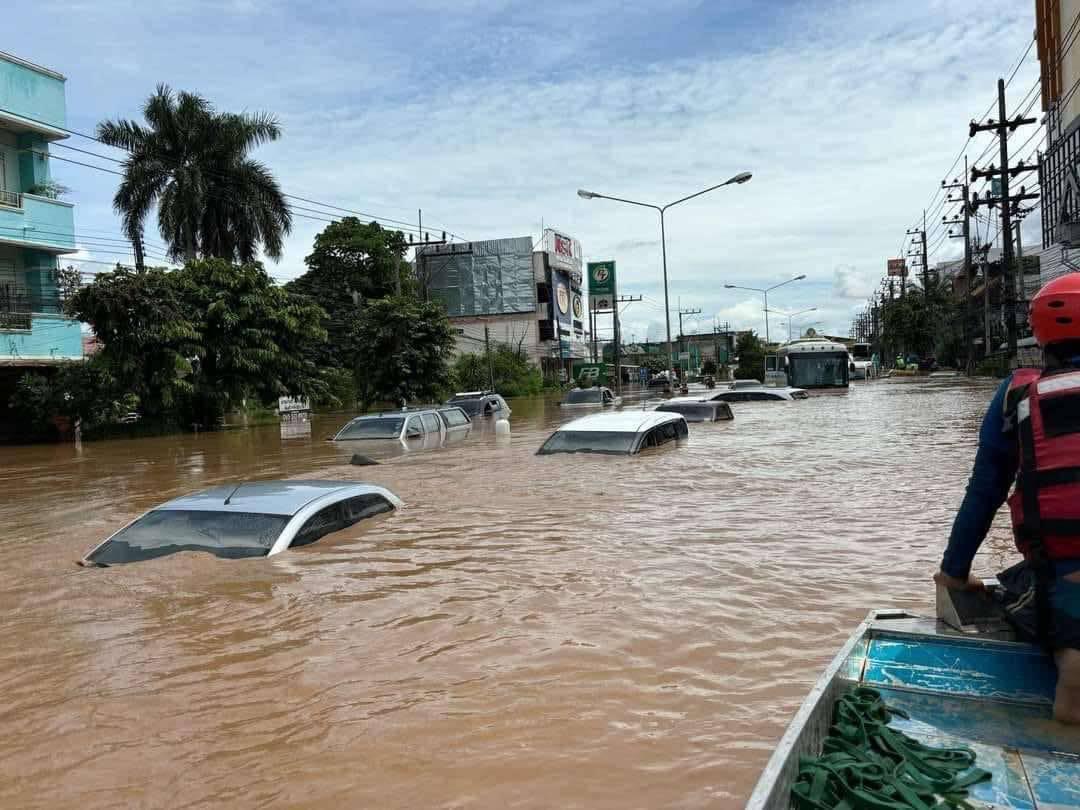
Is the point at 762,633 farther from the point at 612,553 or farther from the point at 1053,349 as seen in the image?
the point at 1053,349

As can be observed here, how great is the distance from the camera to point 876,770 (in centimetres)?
267

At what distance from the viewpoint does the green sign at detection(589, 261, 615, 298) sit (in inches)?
3088

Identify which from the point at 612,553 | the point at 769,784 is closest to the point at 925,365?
the point at 612,553

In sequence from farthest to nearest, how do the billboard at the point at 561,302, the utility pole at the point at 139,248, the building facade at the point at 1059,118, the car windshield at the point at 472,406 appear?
the billboard at the point at 561,302, the utility pole at the point at 139,248, the building facade at the point at 1059,118, the car windshield at the point at 472,406

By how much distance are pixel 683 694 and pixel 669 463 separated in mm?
8186

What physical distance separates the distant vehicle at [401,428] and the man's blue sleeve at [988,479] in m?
14.6

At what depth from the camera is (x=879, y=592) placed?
620 centimetres

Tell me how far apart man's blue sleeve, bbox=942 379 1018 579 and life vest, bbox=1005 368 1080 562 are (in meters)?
0.15

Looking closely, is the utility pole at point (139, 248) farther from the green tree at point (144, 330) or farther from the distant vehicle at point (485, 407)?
the distant vehicle at point (485, 407)

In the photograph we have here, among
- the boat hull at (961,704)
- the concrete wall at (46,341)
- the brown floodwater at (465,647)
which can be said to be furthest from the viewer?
the concrete wall at (46,341)

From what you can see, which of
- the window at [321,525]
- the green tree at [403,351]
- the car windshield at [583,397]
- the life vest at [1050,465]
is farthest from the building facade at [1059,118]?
the life vest at [1050,465]

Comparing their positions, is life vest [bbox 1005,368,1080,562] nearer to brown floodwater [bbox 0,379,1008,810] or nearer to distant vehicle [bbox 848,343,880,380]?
brown floodwater [bbox 0,379,1008,810]

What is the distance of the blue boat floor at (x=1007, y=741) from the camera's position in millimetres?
2648

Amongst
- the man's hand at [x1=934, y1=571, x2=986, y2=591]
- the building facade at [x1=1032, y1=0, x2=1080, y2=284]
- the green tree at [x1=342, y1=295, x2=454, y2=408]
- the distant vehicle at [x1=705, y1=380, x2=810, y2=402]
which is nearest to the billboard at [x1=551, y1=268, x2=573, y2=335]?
the green tree at [x1=342, y1=295, x2=454, y2=408]
